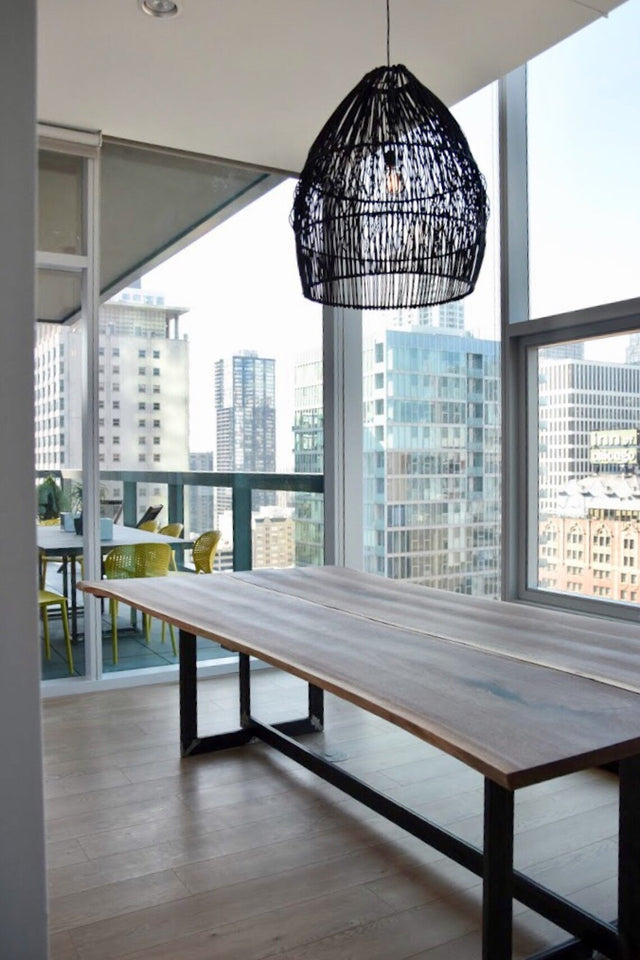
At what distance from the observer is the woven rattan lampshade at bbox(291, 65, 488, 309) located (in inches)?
93.1

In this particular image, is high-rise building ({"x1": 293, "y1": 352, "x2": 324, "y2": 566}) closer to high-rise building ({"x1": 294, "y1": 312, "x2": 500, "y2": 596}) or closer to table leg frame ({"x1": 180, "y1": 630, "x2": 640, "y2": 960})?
high-rise building ({"x1": 294, "y1": 312, "x2": 500, "y2": 596})

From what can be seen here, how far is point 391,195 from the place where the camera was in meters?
2.45

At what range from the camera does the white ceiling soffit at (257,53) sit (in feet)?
10.3

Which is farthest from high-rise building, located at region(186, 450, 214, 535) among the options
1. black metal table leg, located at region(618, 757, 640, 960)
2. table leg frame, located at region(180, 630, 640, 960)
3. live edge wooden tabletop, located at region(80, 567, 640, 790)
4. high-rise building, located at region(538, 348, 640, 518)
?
black metal table leg, located at region(618, 757, 640, 960)

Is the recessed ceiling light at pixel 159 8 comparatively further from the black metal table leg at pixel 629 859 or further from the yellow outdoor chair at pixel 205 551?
the black metal table leg at pixel 629 859

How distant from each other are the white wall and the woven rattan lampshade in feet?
3.62

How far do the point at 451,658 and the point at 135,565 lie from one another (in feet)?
9.63

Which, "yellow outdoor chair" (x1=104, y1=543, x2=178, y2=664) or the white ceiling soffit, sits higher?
the white ceiling soffit

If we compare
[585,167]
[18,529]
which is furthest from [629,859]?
[585,167]

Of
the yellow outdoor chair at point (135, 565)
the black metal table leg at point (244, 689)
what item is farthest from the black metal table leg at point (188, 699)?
the yellow outdoor chair at point (135, 565)

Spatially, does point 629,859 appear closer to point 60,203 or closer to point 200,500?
point 200,500

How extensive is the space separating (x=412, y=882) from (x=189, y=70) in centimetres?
328

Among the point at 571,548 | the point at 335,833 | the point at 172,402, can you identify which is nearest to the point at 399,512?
the point at 571,548

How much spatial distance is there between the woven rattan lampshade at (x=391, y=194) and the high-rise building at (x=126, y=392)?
219 centimetres
